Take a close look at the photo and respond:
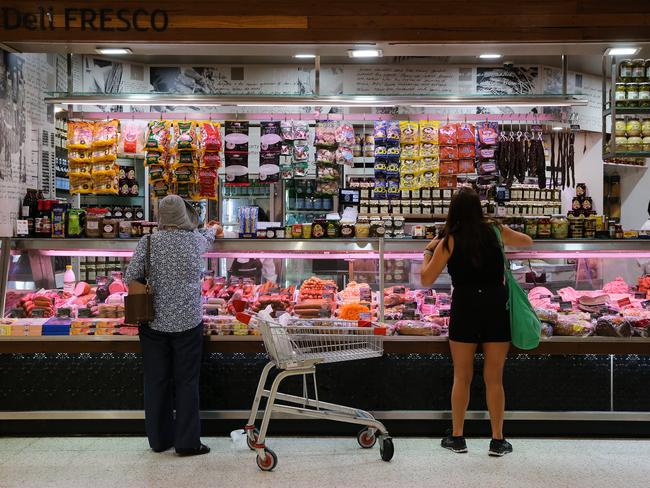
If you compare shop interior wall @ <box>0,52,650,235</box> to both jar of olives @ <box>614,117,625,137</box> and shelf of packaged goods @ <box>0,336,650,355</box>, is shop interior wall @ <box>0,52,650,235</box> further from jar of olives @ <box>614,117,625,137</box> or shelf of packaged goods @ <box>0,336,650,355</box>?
jar of olives @ <box>614,117,625,137</box>

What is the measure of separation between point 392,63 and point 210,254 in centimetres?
465

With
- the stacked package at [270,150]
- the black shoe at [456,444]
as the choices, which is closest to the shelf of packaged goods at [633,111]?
the stacked package at [270,150]

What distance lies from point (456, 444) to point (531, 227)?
174 centimetres

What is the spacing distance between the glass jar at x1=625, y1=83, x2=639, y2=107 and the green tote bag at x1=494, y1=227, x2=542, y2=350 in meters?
2.04

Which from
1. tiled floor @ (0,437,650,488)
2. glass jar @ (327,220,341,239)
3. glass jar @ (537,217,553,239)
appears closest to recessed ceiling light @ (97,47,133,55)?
glass jar @ (327,220,341,239)

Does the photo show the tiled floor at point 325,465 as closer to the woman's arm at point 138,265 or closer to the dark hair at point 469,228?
the woman's arm at point 138,265

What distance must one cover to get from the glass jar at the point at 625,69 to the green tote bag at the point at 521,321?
214cm

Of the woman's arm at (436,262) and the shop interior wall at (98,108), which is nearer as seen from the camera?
the woman's arm at (436,262)

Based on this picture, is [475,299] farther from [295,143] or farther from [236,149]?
[236,149]

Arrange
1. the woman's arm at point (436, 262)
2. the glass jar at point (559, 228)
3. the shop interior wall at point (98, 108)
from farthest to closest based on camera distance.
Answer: the shop interior wall at point (98, 108)
the glass jar at point (559, 228)
the woman's arm at point (436, 262)

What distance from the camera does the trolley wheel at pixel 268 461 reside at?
4016 mm

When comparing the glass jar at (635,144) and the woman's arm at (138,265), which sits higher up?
the glass jar at (635,144)

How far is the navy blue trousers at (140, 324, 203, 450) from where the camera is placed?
14.0 ft

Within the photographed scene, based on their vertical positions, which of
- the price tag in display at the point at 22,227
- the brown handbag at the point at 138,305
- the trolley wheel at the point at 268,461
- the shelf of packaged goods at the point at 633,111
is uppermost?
the shelf of packaged goods at the point at 633,111
